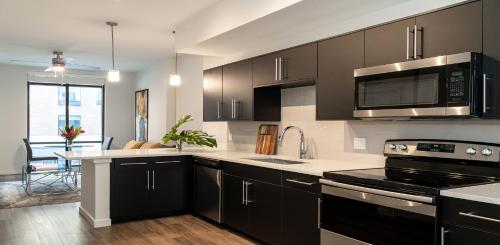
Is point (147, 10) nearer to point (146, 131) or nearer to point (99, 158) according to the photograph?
point (99, 158)

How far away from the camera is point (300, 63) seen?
3.63m

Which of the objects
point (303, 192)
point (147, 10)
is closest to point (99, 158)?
point (147, 10)

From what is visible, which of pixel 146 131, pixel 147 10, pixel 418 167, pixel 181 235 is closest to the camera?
pixel 418 167

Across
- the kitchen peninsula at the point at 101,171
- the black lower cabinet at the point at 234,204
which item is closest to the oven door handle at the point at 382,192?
the kitchen peninsula at the point at 101,171

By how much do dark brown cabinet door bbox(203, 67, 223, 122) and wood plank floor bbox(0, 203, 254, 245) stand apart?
1308 mm

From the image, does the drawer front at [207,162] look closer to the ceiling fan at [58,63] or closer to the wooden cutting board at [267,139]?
the wooden cutting board at [267,139]

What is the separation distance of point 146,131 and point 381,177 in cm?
707

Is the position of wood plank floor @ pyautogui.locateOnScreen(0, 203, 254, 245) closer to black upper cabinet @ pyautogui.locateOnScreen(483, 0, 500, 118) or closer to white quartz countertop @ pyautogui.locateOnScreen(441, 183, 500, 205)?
white quartz countertop @ pyautogui.locateOnScreen(441, 183, 500, 205)

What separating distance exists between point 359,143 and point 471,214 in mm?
1528

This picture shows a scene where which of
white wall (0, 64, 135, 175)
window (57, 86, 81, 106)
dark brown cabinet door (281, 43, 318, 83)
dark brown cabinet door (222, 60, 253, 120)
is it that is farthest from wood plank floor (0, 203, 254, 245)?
window (57, 86, 81, 106)

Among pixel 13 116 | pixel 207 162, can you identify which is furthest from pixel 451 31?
pixel 13 116

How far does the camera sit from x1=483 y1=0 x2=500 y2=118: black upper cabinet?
7.27 ft

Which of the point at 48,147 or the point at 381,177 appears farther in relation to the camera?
the point at 48,147

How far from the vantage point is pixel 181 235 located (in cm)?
405
